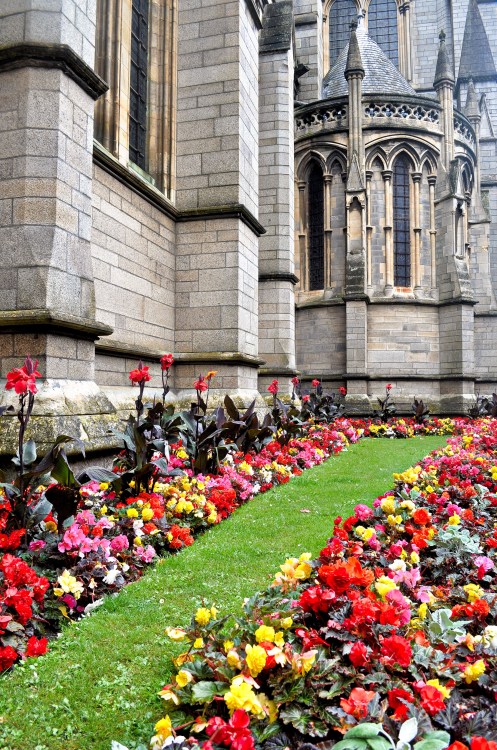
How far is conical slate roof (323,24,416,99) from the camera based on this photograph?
837 inches

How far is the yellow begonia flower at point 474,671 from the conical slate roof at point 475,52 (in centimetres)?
2875

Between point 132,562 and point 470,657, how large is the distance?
245 centimetres

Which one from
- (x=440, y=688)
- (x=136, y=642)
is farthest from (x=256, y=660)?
(x=136, y=642)

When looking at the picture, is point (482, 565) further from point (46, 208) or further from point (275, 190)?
point (275, 190)

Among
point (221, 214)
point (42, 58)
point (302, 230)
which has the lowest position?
point (221, 214)

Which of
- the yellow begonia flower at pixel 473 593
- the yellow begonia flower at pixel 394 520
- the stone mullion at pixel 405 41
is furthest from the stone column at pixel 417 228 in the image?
the yellow begonia flower at pixel 473 593

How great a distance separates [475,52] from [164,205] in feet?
76.7

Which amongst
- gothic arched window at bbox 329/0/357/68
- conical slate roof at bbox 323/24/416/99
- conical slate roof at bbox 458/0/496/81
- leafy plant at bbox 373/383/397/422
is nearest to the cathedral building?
conical slate roof at bbox 323/24/416/99

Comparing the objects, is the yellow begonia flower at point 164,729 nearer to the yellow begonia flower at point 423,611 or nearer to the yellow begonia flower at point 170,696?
the yellow begonia flower at point 170,696

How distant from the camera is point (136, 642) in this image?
120 inches

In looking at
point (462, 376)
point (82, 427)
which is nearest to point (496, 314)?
point (462, 376)

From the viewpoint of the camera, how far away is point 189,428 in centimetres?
672

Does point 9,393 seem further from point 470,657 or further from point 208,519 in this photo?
point 470,657

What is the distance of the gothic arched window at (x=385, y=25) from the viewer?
27.4 metres
